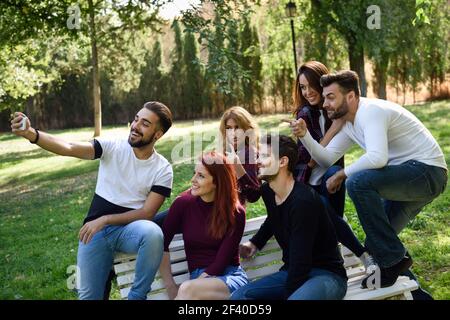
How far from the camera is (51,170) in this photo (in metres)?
14.2

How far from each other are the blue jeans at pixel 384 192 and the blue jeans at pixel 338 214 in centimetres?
23

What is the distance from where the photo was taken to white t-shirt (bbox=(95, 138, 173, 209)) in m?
3.81

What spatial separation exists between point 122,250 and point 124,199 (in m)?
0.38

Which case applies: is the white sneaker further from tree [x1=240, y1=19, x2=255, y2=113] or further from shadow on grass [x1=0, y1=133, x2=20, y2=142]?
shadow on grass [x1=0, y1=133, x2=20, y2=142]

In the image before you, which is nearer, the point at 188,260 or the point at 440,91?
the point at 188,260

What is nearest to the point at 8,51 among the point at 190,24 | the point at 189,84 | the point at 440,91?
the point at 190,24

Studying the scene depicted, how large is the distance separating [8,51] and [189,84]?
35.6 feet

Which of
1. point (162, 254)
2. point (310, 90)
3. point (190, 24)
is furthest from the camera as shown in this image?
point (190, 24)

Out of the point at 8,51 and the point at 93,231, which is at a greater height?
A: the point at 8,51

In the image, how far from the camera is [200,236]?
3520mm

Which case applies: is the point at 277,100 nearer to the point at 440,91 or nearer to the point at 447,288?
the point at 440,91

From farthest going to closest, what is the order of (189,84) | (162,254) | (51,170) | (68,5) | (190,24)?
(189,84) → (51,170) → (68,5) → (190,24) → (162,254)

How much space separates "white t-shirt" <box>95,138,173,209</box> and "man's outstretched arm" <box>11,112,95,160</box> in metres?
0.13

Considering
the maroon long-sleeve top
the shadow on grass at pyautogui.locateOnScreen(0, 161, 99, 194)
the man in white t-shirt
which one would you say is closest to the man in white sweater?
the maroon long-sleeve top
